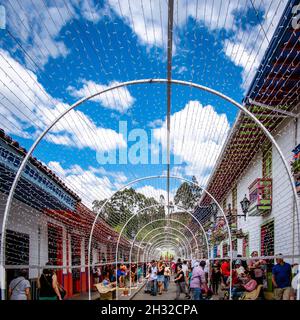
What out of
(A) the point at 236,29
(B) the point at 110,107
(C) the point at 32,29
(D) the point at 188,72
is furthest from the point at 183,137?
(C) the point at 32,29

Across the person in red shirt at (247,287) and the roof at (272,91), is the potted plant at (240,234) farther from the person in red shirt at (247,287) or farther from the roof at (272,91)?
the person in red shirt at (247,287)

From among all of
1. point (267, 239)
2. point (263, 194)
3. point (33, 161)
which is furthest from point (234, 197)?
point (33, 161)

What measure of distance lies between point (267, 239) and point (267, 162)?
233 cm

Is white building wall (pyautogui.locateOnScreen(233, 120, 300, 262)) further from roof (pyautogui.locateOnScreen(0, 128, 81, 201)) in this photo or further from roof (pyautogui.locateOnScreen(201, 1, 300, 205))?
roof (pyautogui.locateOnScreen(0, 128, 81, 201))

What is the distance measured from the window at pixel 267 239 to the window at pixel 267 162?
4.06 feet

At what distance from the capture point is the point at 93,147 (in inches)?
344

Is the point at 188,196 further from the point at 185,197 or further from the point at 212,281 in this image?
the point at 212,281

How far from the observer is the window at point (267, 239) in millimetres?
13266

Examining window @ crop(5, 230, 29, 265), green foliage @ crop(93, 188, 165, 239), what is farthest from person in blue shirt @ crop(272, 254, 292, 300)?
green foliage @ crop(93, 188, 165, 239)

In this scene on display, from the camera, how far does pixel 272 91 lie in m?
8.23

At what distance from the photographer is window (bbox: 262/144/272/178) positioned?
1217 cm

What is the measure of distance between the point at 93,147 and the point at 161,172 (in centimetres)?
531

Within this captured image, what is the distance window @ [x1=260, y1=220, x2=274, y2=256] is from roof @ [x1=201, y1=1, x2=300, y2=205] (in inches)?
79.4

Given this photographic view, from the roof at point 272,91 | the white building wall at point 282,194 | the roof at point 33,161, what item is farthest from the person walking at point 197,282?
the roof at point 33,161
